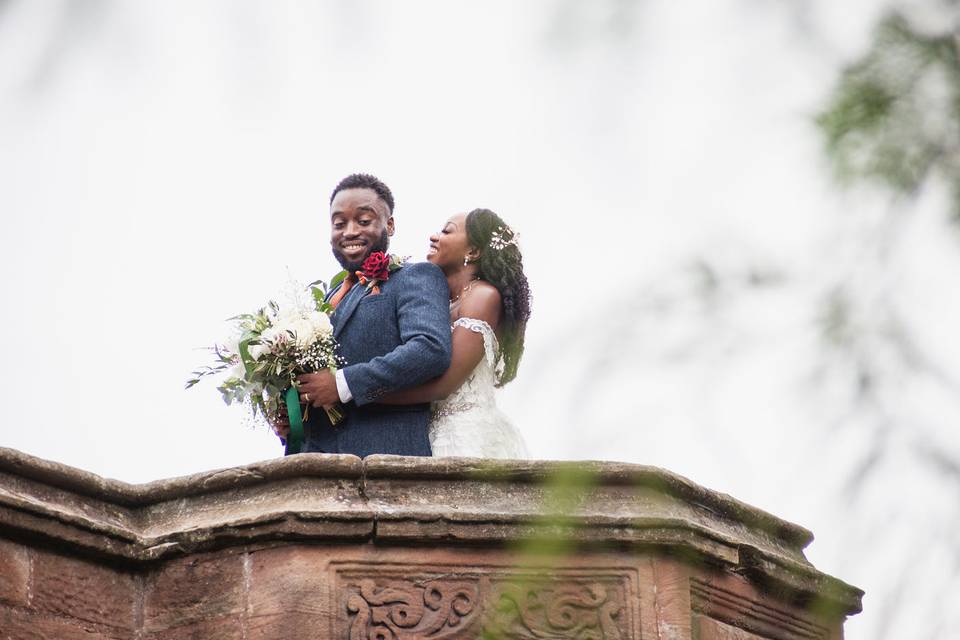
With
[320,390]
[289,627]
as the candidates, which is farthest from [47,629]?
A: [320,390]

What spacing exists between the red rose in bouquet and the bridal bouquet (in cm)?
26

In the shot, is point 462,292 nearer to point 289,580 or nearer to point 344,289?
point 344,289

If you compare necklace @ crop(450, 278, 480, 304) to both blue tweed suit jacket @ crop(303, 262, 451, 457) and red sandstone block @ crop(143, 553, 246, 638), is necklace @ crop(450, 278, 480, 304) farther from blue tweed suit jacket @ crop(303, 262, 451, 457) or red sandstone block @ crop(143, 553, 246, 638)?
red sandstone block @ crop(143, 553, 246, 638)

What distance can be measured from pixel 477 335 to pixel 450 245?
35cm

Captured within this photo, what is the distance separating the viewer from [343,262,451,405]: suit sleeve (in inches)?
180

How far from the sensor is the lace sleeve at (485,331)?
4.80m

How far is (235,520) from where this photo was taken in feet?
13.5

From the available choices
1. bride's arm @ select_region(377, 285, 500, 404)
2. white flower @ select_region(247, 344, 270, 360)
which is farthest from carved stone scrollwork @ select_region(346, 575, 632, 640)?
white flower @ select_region(247, 344, 270, 360)

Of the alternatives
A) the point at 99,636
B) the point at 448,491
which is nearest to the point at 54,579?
the point at 99,636

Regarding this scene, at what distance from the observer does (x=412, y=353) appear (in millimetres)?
4594

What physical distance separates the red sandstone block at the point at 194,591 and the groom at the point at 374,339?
2.04ft

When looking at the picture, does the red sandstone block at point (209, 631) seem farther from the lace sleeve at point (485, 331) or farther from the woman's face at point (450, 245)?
the woman's face at point (450, 245)

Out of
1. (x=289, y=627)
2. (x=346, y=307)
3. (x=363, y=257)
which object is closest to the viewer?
(x=289, y=627)

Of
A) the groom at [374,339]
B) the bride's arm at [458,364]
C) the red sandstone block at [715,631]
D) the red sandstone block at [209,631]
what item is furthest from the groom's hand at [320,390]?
the red sandstone block at [715,631]
